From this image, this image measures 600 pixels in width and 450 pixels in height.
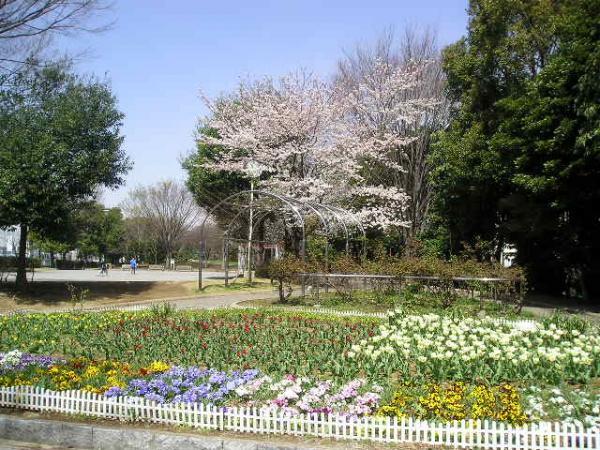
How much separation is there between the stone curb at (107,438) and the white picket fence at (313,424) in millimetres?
208

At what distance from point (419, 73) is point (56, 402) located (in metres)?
25.3

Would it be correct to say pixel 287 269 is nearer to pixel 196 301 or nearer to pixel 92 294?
pixel 196 301

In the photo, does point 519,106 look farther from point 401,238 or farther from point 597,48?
point 401,238

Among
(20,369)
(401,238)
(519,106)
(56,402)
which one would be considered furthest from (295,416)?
(401,238)

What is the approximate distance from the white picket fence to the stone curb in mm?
208

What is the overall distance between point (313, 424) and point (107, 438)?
1.81m

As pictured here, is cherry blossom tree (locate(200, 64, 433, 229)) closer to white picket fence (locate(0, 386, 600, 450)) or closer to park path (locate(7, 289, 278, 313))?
park path (locate(7, 289, 278, 313))

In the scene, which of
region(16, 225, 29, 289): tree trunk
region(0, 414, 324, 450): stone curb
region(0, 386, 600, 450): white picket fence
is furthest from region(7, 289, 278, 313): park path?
region(0, 414, 324, 450): stone curb

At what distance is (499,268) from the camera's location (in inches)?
599

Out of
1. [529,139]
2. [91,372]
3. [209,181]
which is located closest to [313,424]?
[91,372]

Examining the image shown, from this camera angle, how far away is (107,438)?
209 inches

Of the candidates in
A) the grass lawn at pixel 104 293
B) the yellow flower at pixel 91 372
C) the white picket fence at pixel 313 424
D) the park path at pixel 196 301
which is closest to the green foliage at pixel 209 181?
the grass lawn at pixel 104 293

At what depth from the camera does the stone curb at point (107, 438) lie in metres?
5.02

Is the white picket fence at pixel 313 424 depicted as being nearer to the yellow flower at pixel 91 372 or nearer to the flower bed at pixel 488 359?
the yellow flower at pixel 91 372
